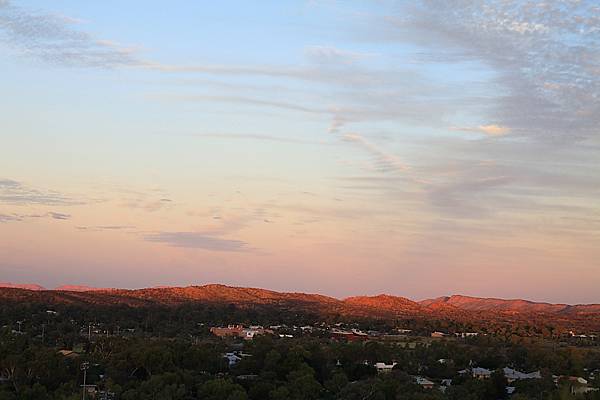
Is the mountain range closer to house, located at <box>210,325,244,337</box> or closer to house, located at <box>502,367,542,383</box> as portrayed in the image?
house, located at <box>210,325,244,337</box>

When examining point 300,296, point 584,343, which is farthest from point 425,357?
point 300,296

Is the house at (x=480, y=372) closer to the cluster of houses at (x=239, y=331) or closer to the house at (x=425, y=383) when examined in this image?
the house at (x=425, y=383)

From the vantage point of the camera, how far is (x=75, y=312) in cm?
8869

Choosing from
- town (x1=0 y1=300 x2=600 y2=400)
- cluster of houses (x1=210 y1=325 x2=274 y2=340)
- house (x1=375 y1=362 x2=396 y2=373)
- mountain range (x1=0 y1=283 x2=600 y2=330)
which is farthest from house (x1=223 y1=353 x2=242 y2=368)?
mountain range (x1=0 y1=283 x2=600 y2=330)

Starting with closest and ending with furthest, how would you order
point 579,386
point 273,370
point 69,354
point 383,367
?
1. point 579,386
2. point 273,370
3. point 69,354
4. point 383,367

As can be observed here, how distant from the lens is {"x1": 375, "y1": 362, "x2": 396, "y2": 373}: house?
166ft

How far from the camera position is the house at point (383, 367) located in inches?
1987

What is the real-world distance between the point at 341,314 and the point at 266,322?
22.3 meters

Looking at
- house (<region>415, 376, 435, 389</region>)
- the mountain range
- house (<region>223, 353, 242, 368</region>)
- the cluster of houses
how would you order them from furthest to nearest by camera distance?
the mountain range < the cluster of houses < house (<region>223, 353, 242, 368</region>) < house (<region>415, 376, 435, 389</region>)

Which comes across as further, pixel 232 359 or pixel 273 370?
pixel 232 359

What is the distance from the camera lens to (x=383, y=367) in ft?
172

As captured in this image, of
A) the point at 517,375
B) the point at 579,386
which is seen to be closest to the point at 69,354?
the point at 517,375

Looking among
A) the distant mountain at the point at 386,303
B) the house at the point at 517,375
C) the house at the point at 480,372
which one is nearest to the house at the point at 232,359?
the house at the point at 480,372

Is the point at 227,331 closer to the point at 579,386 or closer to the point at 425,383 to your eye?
the point at 425,383
